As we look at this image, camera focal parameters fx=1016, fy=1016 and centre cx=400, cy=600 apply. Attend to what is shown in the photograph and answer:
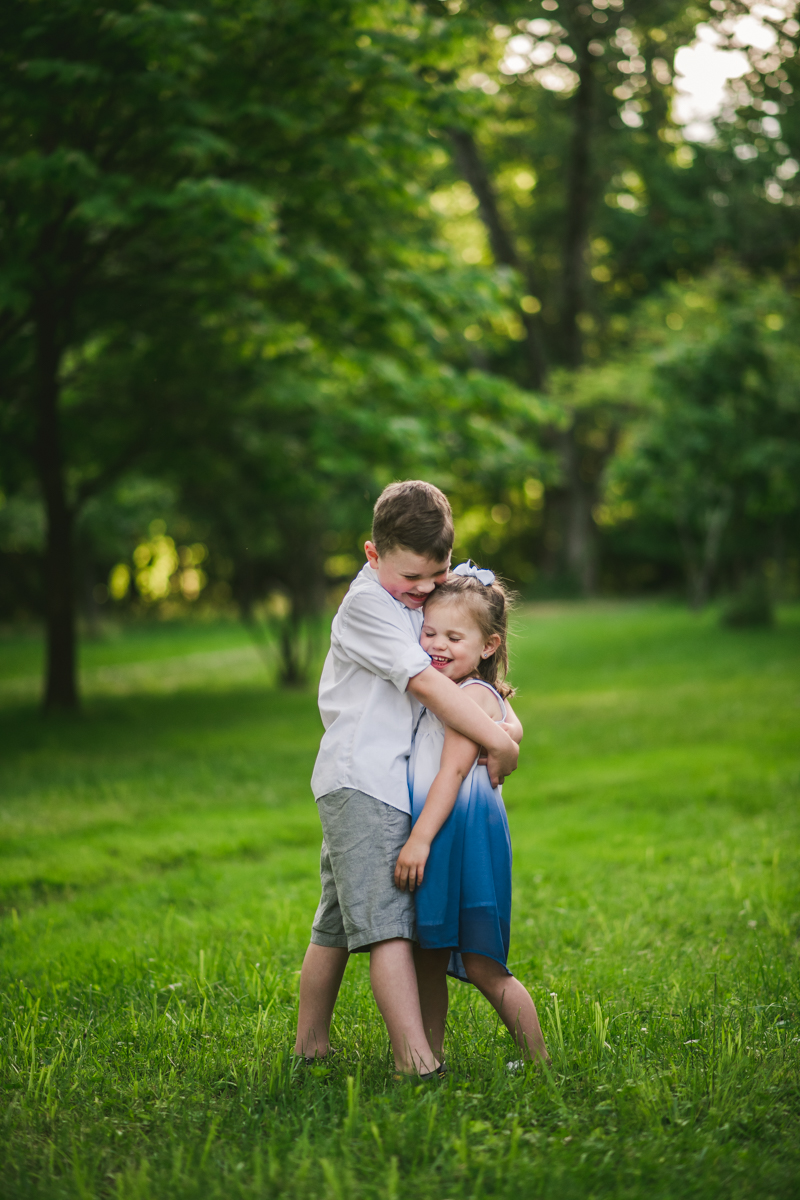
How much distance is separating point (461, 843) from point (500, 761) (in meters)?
0.26

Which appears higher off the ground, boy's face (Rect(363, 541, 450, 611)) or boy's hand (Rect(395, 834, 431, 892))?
boy's face (Rect(363, 541, 450, 611))

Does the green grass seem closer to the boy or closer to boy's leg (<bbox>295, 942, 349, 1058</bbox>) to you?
boy's leg (<bbox>295, 942, 349, 1058</bbox>)

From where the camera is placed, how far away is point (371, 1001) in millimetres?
3777

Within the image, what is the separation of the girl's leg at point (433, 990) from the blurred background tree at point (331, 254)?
566 centimetres

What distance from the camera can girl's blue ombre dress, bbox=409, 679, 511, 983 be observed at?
284 centimetres

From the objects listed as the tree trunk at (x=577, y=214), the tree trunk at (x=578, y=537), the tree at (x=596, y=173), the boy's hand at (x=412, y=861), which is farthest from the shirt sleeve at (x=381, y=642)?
the tree trunk at (x=578, y=537)

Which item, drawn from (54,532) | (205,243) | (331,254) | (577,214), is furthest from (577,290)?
(205,243)

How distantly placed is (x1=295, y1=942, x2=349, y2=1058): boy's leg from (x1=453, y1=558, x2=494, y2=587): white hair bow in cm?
120

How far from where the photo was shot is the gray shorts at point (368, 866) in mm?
2850

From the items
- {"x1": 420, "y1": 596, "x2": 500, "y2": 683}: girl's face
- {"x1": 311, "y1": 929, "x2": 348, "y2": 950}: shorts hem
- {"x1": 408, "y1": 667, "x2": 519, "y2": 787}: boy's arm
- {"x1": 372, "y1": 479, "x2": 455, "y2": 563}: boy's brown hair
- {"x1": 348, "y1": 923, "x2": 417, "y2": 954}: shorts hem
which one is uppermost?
{"x1": 372, "y1": 479, "x2": 455, "y2": 563}: boy's brown hair

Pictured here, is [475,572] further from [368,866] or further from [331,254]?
[331,254]

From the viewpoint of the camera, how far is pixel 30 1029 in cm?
336

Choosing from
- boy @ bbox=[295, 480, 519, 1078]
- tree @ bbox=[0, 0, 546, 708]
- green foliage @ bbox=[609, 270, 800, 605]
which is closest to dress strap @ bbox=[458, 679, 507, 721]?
boy @ bbox=[295, 480, 519, 1078]

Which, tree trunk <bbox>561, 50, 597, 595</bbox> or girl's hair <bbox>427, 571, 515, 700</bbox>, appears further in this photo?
tree trunk <bbox>561, 50, 597, 595</bbox>
